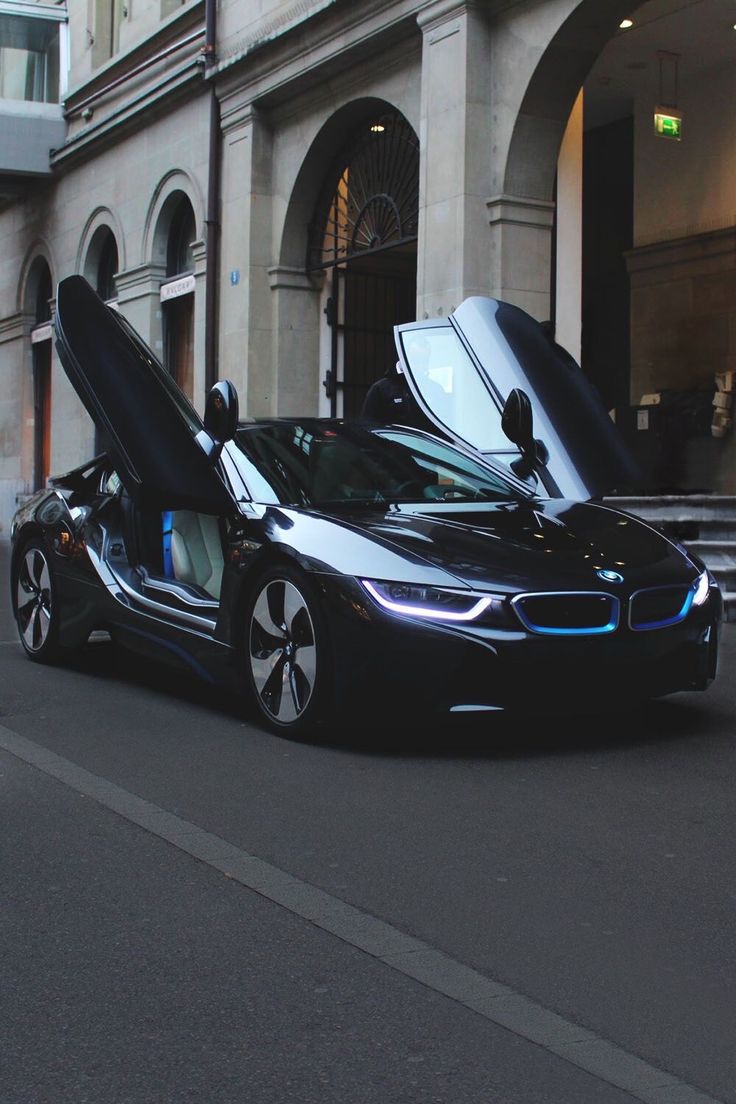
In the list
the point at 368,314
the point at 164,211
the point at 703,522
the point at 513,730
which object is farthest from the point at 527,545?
the point at 164,211

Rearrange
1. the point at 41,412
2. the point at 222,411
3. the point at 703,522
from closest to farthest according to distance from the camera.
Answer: the point at 222,411 < the point at 703,522 < the point at 41,412

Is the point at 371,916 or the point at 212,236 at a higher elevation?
the point at 212,236

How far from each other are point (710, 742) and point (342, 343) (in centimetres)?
1383

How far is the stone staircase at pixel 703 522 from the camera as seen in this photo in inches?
461

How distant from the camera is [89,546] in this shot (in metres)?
7.87

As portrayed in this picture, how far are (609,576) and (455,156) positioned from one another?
973 centimetres

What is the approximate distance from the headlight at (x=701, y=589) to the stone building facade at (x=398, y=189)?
28.0 ft

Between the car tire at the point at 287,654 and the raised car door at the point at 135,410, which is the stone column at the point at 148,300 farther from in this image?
the car tire at the point at 287,654

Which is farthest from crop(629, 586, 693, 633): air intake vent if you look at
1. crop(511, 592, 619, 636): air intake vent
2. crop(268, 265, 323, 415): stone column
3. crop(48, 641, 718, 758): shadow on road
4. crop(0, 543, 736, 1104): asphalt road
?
crop(268, 265, 323, 415): stone column

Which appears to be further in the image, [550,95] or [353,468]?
[550,95]

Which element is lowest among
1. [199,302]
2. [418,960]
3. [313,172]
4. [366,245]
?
[418,960]

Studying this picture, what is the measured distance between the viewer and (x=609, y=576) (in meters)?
5.80

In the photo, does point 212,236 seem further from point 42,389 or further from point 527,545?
point 527,545

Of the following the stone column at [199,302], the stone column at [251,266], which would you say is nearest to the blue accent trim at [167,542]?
the stone column at [251,266]
